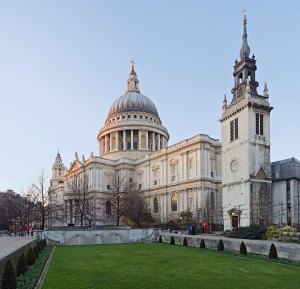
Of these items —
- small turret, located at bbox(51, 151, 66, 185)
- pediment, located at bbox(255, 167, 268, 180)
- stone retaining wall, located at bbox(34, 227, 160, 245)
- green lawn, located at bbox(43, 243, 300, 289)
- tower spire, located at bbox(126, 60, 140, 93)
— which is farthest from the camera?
small turret, located at bbox(51, 151, 66, 185)

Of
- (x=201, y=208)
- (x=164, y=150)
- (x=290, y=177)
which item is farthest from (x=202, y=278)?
(x=164, y=150)

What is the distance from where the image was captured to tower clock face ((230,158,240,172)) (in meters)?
47.0

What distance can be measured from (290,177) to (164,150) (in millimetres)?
35628

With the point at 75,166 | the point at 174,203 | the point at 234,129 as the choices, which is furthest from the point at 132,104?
the point at 234,129

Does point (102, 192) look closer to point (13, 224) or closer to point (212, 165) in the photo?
point (13, 224)

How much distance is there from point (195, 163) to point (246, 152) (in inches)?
902

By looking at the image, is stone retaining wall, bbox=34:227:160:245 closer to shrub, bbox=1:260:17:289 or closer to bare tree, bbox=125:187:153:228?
bare tree, bbox=125:187:153:228

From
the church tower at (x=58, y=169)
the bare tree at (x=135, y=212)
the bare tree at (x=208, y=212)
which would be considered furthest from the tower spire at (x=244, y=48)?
the church tower at (x=58, y=169)

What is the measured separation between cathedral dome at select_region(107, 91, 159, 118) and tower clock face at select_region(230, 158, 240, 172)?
5550 cm

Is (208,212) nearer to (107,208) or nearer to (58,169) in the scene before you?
(107,208)

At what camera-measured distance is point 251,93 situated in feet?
154

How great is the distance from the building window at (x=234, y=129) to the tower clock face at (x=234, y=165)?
124 inches

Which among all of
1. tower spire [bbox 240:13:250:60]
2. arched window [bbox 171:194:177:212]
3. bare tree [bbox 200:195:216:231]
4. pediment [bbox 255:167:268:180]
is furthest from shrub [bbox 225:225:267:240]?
arched window [bbox 171:194:177:212]

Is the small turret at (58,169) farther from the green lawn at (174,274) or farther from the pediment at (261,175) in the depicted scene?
the green lawn at (174,274)
